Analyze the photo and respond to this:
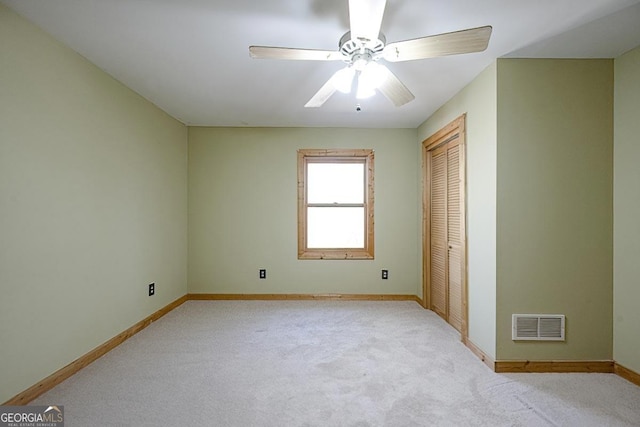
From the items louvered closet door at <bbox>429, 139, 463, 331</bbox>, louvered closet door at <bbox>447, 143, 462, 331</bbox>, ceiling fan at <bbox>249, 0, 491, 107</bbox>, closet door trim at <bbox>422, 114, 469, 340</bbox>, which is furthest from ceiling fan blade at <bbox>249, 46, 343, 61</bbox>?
louvered closet door at <bbox>447, 143, 462, 331</bbox>

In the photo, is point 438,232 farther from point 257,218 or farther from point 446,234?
point 257,218

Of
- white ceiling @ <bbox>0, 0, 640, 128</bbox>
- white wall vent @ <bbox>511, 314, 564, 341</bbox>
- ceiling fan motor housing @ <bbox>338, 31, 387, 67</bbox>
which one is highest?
white ceiling @ <bbox>0, 0, 640, 128</bbox>

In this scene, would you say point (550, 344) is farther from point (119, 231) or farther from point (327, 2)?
point (119, 231)

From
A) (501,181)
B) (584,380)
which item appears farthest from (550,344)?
(501,181)

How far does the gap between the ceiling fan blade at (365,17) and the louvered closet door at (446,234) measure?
6.11 ft

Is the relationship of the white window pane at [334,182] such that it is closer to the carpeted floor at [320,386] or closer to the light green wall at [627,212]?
the carpeted floor at [320,386]

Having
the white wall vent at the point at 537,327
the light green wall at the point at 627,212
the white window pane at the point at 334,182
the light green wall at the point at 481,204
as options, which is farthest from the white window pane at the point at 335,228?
the light green wall at the point at 627,212

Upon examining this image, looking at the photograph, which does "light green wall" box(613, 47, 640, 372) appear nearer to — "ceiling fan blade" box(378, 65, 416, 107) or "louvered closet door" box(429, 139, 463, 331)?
"louvered closet door" box(429, 139, 463, 331)

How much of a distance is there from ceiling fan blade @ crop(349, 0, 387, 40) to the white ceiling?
0.25m

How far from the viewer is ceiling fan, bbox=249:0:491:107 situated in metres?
1.58

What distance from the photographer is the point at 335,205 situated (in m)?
4.61

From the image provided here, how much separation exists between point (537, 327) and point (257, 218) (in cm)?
334

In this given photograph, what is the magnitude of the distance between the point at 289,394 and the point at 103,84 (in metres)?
2.89

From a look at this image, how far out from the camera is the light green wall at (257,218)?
4.50 m
